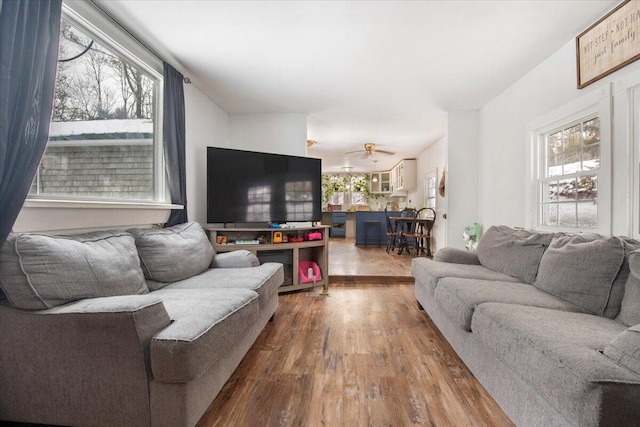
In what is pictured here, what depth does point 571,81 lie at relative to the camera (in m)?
2.35

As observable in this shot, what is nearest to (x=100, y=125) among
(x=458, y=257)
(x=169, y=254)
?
(x=169, y=254)

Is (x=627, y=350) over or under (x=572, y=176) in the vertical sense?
under

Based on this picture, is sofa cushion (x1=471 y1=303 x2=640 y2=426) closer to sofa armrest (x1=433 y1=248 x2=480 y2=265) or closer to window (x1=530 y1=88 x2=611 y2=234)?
window (x1=530 y1=88 x2=611 y2=234)

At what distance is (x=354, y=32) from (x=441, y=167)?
3.90 m

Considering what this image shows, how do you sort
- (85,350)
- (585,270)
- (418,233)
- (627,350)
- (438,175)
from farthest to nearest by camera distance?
(418,233)
(438,175)
(585,270)
(85,350)
(627,350)

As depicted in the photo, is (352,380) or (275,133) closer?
(352,380)

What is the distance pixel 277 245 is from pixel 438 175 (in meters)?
3.80

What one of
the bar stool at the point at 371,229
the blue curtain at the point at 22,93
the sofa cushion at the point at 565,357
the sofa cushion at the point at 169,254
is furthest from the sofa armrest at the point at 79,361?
the bar stool at the point at 371,229

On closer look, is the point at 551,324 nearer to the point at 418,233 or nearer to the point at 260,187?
the point at 260,187

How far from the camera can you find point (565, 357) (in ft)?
3.34

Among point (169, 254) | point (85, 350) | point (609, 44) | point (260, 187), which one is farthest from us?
point (260, 187)

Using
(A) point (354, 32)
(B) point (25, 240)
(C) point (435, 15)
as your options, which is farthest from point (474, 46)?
(B) point (25, 240)

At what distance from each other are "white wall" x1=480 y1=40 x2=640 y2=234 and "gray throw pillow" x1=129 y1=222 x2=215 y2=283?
3023mm

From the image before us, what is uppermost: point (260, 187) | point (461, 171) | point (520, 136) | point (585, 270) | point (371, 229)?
point (520, 136)
